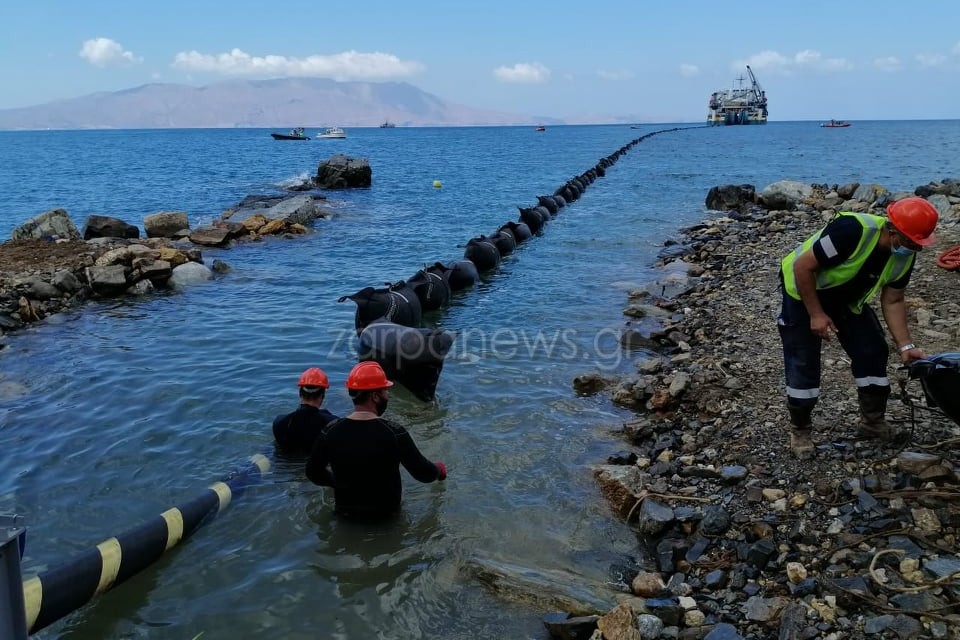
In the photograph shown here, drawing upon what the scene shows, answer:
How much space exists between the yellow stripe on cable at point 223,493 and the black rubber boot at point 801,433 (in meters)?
5.34

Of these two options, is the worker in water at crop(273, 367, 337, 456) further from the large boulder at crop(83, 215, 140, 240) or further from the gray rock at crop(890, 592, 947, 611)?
the large boulder at crop(83, 215, 140, 240)

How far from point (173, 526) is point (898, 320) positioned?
6525 millimetres

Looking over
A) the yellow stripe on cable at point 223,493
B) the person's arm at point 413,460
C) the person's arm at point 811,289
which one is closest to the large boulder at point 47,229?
the yellow stripe on cable at point 223,493

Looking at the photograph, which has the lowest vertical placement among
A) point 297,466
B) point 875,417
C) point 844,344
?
point 297,466

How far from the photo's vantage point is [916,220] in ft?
17.1

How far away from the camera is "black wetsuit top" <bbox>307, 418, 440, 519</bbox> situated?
5535 mm

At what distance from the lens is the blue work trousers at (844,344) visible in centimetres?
594

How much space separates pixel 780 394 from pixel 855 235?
8.82 ft

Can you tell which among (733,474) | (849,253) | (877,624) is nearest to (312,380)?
(733,474)

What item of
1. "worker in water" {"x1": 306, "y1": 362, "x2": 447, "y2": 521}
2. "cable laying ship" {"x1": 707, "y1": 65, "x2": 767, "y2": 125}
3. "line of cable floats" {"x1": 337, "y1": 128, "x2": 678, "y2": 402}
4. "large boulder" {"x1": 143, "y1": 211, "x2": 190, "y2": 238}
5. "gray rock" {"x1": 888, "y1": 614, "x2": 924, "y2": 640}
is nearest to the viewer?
"gray rock" {"x1": 888, "y1": 614, "x2": 924, "y2": 640}

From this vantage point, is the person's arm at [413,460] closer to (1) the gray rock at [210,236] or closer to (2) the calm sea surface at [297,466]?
(2) the calm sea surface at [297,466]

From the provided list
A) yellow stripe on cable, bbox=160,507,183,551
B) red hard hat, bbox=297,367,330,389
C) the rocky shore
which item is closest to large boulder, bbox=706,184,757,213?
the rocky shore

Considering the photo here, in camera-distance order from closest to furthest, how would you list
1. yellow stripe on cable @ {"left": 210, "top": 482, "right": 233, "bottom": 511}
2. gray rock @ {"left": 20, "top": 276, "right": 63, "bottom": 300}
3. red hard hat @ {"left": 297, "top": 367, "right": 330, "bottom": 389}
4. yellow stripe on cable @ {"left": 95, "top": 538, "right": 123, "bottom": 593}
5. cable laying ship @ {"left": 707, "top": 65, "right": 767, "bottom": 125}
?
yellow stripe on cable @ {"left": 95, "top": 538, "right": 123, "bottom": 593} < yellow stripe on cable @ {"left": 210, "top": 482, "right": 233, "bottom": 511} < red hard hat @ {"left": 297, "top": 367, "right": 330, "bottom": 389} < gray rock @ {"left": 20, "top": 276, "right": 63, "bottom": 300} < cable laying ship @ {"left": 707, "top": 65, "right": 767, "bottom": 125}

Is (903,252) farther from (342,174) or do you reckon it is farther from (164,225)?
(342,174)
